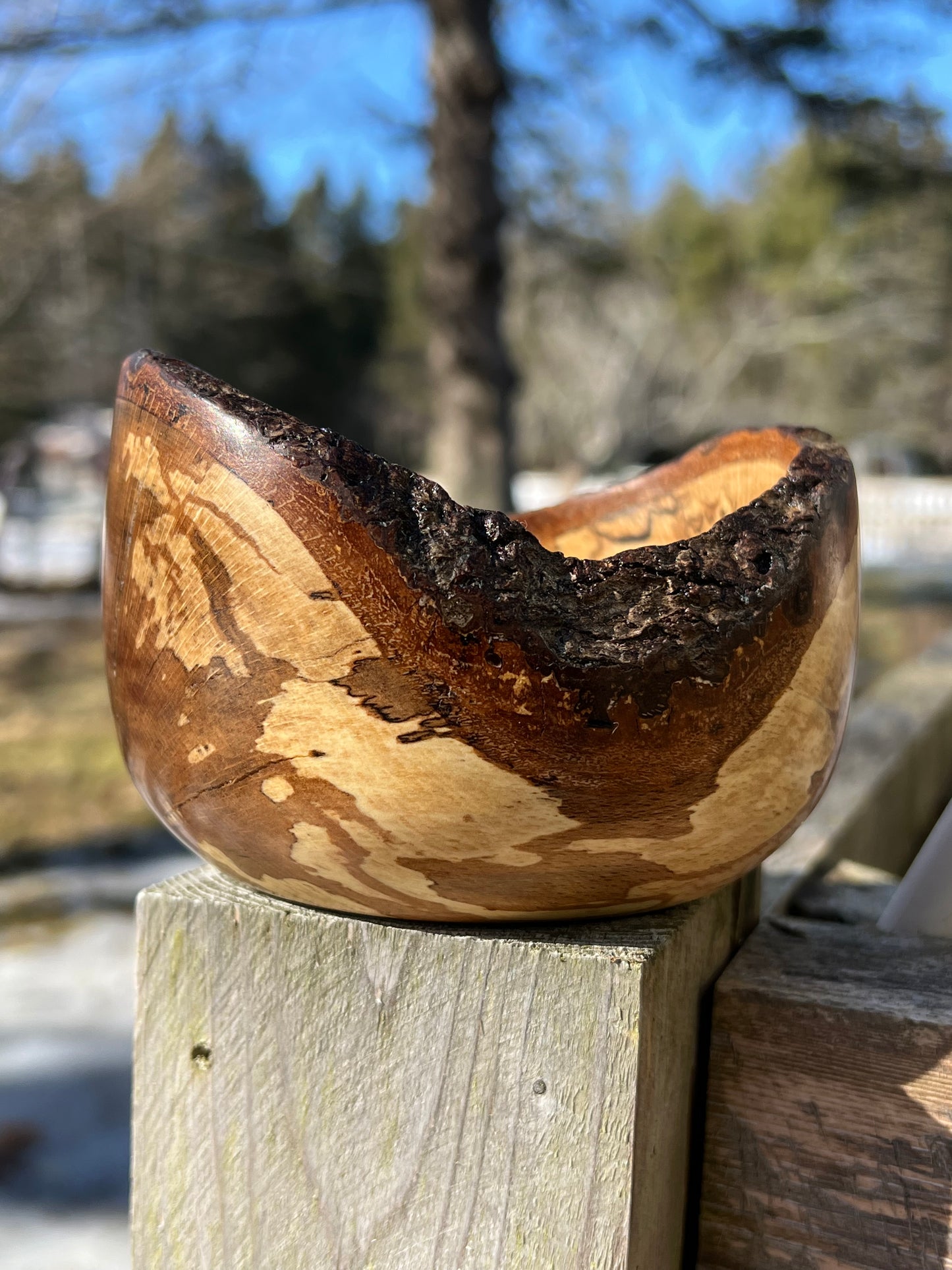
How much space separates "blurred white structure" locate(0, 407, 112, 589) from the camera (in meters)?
6.93

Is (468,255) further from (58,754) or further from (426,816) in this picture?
(426,816)

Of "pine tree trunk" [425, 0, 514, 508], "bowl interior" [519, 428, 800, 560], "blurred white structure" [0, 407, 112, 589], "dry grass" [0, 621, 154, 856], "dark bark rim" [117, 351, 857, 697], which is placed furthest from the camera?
"blurred white structure" [0, 407, 112, 589]

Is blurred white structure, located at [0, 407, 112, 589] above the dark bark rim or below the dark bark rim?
below

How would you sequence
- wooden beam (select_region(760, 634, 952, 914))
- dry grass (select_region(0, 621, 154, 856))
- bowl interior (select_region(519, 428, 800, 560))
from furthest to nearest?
1. dry grass (select_region(0, 621, 154, 856))
2. wooden beam (select_region(760, 634, 952, 914))
3. bowl interior (select_region(519, 428, 800, 560))

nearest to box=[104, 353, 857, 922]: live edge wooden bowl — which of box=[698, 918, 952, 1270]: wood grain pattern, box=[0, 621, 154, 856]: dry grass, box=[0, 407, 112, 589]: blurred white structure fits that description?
box=[698, 918, 952, 1270]: wood grain pattern

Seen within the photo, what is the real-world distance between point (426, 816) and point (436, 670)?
0.07m

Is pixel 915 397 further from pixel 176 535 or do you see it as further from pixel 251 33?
pixel 176 535

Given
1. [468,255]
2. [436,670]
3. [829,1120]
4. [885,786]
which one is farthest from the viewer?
[468,255]

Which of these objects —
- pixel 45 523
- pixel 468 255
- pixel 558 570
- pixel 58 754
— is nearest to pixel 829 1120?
pixel 558 570

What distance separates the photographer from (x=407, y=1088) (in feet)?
1.80

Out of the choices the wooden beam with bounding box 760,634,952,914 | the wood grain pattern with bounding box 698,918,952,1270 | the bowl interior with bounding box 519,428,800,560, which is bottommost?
the wooden beam with bounding box 760,634,952,914

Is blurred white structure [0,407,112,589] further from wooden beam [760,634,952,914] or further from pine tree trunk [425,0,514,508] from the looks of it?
wooden beam [760,634,952,914]

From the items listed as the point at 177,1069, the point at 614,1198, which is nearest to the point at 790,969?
the point at 614,1198

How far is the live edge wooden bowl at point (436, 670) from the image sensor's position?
461mm
